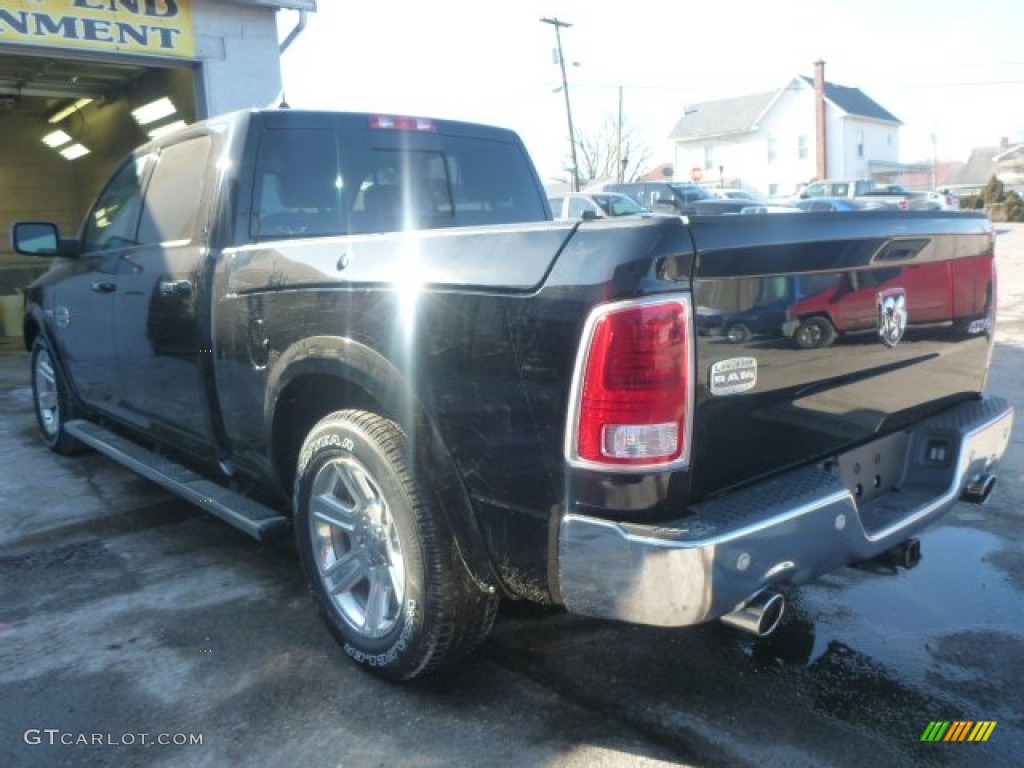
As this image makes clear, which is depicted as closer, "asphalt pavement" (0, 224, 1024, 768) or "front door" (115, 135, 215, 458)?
"asphalt pavement" (0, 224, 1024, 768)

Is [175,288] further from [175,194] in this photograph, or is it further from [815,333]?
[815,333]

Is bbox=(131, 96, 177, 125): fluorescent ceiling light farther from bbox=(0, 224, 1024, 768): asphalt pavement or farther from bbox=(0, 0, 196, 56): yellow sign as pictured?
bbox=(0, 224, 1024, 768): asphalt pavement

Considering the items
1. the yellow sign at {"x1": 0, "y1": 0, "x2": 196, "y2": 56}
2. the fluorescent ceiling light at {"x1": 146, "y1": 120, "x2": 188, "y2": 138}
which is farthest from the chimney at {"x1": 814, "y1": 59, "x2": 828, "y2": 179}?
the yellow sign at {"x1": 0, "y1": 0, "x2": 196, "y2": 56}

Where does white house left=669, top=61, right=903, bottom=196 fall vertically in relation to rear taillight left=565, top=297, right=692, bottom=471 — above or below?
above

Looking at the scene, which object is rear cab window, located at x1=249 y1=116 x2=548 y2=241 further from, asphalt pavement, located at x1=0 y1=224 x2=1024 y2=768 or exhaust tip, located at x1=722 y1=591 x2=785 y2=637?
exhaust tip, located at x1=722 y1=591 x2=785 y2=637

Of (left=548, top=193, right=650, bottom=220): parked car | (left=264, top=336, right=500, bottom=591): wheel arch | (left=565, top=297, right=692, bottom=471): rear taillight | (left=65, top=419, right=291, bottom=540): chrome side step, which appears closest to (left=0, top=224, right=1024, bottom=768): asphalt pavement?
(left=65, top=419, right=291, bottom=540): chrome side step

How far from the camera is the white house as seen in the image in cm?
5569

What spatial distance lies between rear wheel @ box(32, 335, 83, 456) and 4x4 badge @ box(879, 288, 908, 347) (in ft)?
15.7

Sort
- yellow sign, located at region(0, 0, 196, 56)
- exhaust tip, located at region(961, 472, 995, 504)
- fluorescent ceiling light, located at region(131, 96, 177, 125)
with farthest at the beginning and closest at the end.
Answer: fluorescent ceiling light, located at region(131, 96, 177, 125) → yellow sign, located at region(0, 0, 196, 56) → exhaust tip, located at region(961, 472, 995, 504)

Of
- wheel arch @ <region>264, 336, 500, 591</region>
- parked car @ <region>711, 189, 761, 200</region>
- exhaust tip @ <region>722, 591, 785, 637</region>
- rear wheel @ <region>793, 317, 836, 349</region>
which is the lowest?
exhaust tip @ <region>722, 591, 785, 637</region>

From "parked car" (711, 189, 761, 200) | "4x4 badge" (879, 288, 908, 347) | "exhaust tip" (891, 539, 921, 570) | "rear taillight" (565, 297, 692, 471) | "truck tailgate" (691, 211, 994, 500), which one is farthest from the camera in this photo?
"parked car" (711, 189, 761, 200)

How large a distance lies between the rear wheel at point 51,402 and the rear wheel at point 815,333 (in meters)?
4.67

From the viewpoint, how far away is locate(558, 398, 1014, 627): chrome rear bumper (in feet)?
6.88

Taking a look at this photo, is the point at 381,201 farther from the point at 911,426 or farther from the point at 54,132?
the point at 54,132
